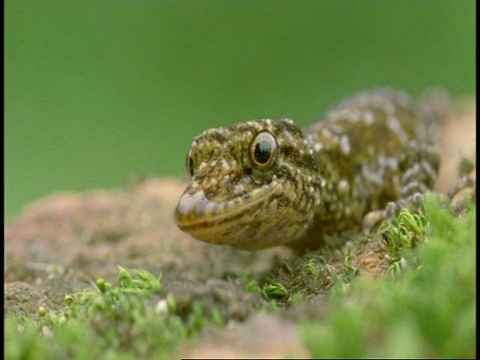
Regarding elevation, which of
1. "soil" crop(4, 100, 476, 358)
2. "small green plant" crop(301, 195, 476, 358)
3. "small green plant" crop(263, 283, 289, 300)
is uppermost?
"soil" crop(4, 100, 476, 358)

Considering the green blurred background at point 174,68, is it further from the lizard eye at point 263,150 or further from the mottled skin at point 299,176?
the lizard eye at point 263,150

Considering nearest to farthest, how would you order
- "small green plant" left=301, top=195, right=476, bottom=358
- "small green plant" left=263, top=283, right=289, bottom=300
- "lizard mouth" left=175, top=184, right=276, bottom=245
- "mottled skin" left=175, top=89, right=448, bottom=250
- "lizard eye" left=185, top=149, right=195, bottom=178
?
"small green plant" left=301, top=195, right=476, bottom=358 < "small green plant" left=263, top=283, right=289, bottom=300 < "lizard mouth" left=175, top=184, right=276, bottom=245 < "mottled skin" left=175, top=89, right=448, bottom=250 < "lizard eye" left=185, top=149, right=195, bottom=178

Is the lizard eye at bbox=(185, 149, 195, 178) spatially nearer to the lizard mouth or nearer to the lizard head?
the lizard head

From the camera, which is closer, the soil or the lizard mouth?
the soil

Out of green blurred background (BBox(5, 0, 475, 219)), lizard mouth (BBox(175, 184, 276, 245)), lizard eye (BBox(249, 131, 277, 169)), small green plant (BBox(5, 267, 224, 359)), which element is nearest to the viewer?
small green plant (BBox(5, 267, 224, 359))

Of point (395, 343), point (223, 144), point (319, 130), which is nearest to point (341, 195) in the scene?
point (319, 130)

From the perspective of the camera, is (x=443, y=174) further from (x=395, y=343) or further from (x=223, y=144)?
(x=395, y=343)

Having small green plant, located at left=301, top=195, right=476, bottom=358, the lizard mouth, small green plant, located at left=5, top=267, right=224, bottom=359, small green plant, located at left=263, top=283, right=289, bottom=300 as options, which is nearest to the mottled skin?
the lizard mouth
